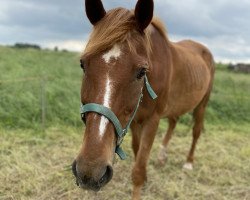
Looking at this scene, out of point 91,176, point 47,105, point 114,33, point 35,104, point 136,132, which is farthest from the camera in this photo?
point 47,105

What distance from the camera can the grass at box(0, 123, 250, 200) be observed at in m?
4.51

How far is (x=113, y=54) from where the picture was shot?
2.44 meters

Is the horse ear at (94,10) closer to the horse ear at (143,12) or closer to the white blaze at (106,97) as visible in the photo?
the horse ear at (143,12)

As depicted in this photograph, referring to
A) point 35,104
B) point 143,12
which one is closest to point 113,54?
point 143,12

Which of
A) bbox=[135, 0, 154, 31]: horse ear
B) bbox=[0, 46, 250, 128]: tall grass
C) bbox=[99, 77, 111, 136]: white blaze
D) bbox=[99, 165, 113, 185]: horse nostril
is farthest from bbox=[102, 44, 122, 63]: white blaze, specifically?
bbox=[0, 46, 250, 128]: tall grass

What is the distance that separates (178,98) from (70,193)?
5.72ft

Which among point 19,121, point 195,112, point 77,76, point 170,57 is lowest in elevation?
point 77,76

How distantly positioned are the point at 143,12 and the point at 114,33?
0.33m

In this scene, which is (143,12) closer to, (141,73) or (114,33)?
(114,33)

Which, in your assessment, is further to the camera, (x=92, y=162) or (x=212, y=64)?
(x=212, y=64)

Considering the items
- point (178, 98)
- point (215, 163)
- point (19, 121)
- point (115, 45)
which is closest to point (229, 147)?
point (215, 163)

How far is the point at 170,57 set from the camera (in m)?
4.12

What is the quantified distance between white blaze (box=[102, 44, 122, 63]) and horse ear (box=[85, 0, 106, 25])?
453 millimetres

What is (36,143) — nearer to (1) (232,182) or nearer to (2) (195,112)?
(2) (195,112)
